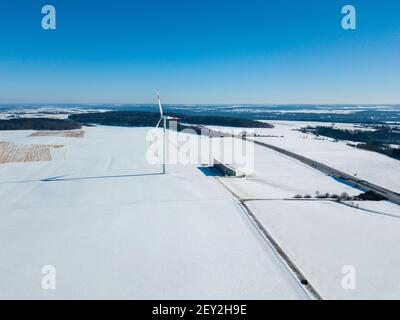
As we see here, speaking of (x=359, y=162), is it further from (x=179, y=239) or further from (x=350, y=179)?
(x=179, y=239)

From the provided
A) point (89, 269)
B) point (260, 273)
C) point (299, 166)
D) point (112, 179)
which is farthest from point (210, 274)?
point (299, 166)

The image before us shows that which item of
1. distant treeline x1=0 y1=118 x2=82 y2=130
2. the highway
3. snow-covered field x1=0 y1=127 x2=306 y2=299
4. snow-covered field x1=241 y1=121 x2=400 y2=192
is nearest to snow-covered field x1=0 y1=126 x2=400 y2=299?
snow-covered field x1=0 y1=127 x2=306 y2=299

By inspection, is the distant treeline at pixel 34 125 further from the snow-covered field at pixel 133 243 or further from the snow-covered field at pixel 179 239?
the snow-covered field at pixel 133 243

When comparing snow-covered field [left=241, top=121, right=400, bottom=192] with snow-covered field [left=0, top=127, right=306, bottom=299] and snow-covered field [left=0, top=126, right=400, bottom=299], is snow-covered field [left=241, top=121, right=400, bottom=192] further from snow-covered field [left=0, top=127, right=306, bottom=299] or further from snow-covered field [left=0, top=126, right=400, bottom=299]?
snow-covered field [left=0, top=127, right=306, bottom=299]

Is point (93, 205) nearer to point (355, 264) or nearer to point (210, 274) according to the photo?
point (210, 274)

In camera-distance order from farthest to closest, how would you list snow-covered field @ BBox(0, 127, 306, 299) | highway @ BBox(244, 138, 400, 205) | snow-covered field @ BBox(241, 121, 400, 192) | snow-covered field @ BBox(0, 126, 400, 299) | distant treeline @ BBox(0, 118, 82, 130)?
distant treeline @ BBox(0, 118, 82, 130) → snow-covered field @ BBox(241, 121, 400, 192) → highway @ BBox(244, 138, 400, 205) → snow-covered field @ BBox(0, 126, 400, 299) → snow-covered field @ BBox(0, 127, 306, 299)

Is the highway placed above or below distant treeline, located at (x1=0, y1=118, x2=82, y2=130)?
below

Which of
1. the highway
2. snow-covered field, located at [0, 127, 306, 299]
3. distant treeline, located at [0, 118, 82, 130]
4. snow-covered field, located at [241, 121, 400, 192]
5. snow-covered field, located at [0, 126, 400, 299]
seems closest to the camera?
snow-covered field, located at [0, 127, 306, 299]

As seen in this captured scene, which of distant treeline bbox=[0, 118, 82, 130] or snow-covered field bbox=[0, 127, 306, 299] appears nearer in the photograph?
snow-covered field bbox=[0, 127, 306, 299]
